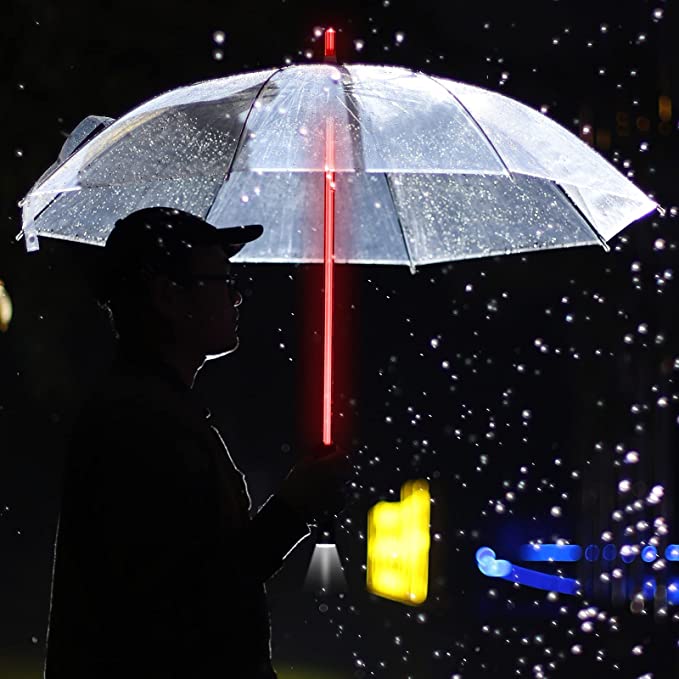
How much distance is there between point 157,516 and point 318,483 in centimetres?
43

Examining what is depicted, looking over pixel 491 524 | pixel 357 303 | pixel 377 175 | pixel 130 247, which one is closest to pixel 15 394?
pixel 357 303

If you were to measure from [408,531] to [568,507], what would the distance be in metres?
1.82

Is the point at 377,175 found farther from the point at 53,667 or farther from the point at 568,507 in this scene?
the point at 568,507

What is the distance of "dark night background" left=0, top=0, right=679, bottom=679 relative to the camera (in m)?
9.03

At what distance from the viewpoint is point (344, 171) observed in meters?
3.82

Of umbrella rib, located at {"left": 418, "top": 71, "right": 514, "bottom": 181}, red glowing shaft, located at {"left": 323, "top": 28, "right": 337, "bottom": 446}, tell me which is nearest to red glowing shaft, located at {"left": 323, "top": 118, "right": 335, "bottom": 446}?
red glowing shaft, located at {"left": 323, "top": 28, "right": 337, "bottom": 446}

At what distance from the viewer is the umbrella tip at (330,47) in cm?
381

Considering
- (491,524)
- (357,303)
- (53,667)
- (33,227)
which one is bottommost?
(491,524)

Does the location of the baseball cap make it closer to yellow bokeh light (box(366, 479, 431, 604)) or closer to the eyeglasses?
the eyeglasses

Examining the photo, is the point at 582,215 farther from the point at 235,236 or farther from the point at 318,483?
the point at 318,483

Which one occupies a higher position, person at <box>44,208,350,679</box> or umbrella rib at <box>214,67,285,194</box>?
umbrella rib at <box>214,67,285,194</box>

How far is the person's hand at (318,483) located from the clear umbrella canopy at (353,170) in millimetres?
879

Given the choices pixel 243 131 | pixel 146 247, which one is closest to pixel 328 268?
pixel 243 131

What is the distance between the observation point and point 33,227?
4125mm
